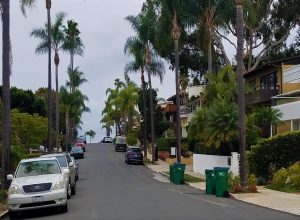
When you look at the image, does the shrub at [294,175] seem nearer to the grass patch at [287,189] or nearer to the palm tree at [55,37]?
the grass patch at [287,189]

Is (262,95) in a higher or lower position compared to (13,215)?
higher

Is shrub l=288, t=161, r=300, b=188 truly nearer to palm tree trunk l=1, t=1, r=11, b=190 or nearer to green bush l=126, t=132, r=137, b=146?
palm tree trunk l=1, t=1, r=11, b=190

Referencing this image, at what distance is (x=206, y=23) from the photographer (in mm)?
44375

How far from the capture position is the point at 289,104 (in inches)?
1432

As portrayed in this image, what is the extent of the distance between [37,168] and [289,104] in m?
20.7

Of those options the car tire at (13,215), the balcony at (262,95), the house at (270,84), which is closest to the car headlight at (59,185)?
the car tire at (13,215)

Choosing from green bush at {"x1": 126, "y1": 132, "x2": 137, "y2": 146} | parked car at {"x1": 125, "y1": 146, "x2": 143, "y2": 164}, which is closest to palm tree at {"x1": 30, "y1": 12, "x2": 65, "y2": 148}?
parked car at {"x1": 125, "y1": 146, "x2": 143, "y2": 164}

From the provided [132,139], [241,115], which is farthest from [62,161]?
[132,139]

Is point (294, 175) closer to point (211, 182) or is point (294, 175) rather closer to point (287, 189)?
point (287, 189)

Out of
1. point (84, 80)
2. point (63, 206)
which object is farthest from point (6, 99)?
point (84, 80)

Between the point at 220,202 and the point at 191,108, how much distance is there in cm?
5549

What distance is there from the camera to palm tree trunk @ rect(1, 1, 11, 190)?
23.8 metres

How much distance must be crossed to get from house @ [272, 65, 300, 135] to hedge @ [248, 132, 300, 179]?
21.3 ft

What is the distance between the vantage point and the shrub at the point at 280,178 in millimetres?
26095
